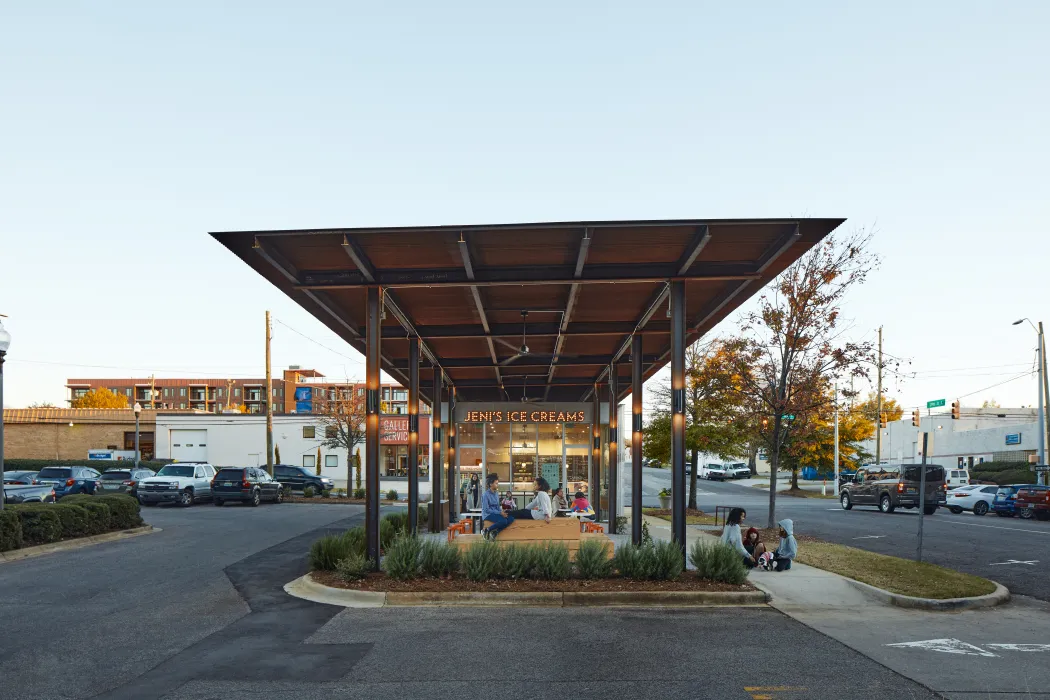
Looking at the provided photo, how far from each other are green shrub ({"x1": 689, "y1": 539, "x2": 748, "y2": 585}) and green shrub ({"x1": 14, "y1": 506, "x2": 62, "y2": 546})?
15.0 m

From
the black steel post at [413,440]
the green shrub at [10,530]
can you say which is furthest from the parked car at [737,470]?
the green shrub at [10,530]

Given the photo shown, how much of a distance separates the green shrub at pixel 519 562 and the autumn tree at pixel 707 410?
1268 cm

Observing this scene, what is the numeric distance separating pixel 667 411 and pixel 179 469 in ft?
75.7

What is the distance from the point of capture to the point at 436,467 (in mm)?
25172

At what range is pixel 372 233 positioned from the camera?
Result: 40.7ft

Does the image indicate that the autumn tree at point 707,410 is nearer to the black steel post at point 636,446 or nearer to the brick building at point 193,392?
the black steel post at point 636,446

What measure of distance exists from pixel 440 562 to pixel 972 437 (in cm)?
6032

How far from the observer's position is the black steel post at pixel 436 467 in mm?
23625

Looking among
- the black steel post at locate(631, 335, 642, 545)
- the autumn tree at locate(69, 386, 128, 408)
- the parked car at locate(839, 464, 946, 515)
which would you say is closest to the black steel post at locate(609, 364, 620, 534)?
the black steel post at locate(631, 335, 642, 545)

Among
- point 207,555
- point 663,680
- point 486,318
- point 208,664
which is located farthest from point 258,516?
point 663,680

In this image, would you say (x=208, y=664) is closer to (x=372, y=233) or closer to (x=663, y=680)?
(x=663, y=680)

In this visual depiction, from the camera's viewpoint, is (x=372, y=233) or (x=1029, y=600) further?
(x=1029, y=600)

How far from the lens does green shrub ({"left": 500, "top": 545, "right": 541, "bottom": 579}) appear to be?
13125 millimetres

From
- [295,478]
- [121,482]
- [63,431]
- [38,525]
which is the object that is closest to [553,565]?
[38,525]
